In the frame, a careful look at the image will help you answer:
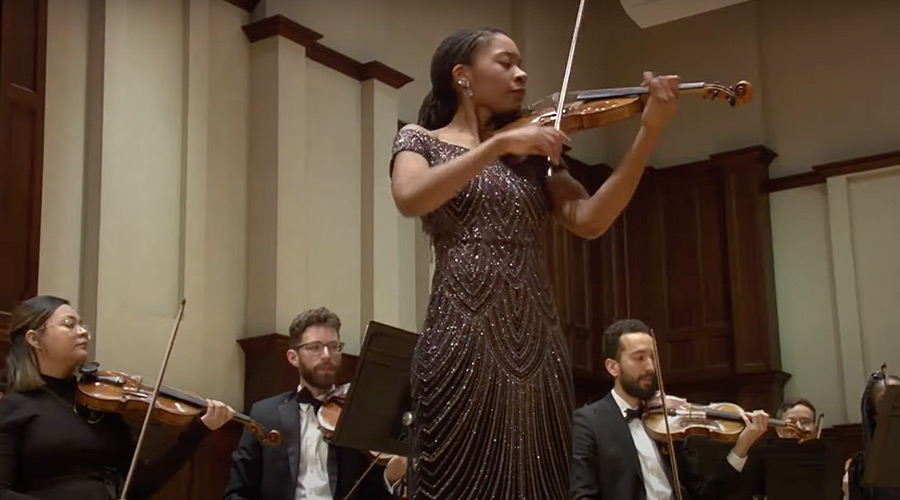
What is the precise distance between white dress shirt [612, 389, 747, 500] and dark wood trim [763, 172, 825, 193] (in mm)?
4770

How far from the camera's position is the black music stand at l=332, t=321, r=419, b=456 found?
343 centimetres

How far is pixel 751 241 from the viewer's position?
8625mm

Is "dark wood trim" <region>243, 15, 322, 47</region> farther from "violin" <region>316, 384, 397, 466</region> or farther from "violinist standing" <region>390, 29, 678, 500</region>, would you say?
"violinist standing" <region>390, 29, 678, 500</region>

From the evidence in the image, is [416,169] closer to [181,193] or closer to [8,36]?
[8,36]

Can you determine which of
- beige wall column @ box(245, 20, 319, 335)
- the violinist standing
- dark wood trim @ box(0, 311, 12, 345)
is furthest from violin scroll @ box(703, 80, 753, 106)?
beige wall column @ box(245, 20, 319, 335)

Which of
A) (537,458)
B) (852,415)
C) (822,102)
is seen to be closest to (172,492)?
(537,458)

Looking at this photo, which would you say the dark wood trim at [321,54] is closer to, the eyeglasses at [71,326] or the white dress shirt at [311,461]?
the white dress shirt at [311,461]

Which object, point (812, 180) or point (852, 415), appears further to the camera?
point (812, 180)

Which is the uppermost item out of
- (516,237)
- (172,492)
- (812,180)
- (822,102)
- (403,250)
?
(822,102)

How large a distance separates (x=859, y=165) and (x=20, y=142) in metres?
5.75

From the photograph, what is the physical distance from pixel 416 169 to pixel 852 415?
687 cm

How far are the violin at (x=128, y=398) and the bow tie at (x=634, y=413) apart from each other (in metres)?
1.39

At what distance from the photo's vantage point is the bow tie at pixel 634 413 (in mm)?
4195

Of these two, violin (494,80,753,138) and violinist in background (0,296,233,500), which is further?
violinist in background (0,296,233,500)
